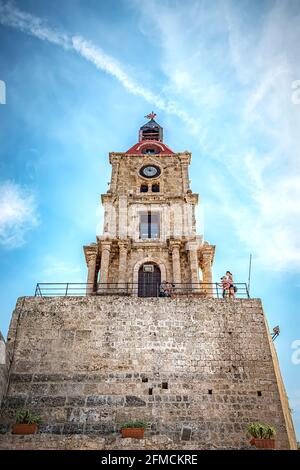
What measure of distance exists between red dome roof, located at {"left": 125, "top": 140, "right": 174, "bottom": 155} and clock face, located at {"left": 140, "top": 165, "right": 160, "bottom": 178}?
182 cm

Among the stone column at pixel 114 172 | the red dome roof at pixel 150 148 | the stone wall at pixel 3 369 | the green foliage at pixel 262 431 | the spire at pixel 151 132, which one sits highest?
the spire at pixel 151 132

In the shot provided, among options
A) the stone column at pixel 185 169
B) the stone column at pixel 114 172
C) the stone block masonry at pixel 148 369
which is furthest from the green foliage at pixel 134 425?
the stone column at pixel 185 169

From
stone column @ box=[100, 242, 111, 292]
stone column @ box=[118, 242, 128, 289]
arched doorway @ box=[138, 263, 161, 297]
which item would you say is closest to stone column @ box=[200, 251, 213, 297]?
arched doorway @ box=[138, 263, 161, 297]

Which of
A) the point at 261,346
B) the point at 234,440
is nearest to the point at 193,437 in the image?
the point at 234,440

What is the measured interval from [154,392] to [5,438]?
453 centimetres

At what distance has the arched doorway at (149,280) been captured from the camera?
21.5 metres

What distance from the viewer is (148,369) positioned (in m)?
13.7

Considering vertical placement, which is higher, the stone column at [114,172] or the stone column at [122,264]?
the stone column at [114,172]

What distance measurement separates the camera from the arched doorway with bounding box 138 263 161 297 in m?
21.5

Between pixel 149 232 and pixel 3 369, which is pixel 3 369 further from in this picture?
pixel 149 232

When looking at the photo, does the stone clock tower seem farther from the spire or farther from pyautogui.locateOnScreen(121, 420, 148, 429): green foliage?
pyautogui.locateOnScreen(121, 420, 148, 429): green foliage

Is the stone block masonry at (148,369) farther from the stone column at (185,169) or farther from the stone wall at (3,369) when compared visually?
the stone column at (185,169)

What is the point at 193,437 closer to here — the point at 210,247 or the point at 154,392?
the point at 154,392

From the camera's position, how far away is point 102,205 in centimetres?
2470
